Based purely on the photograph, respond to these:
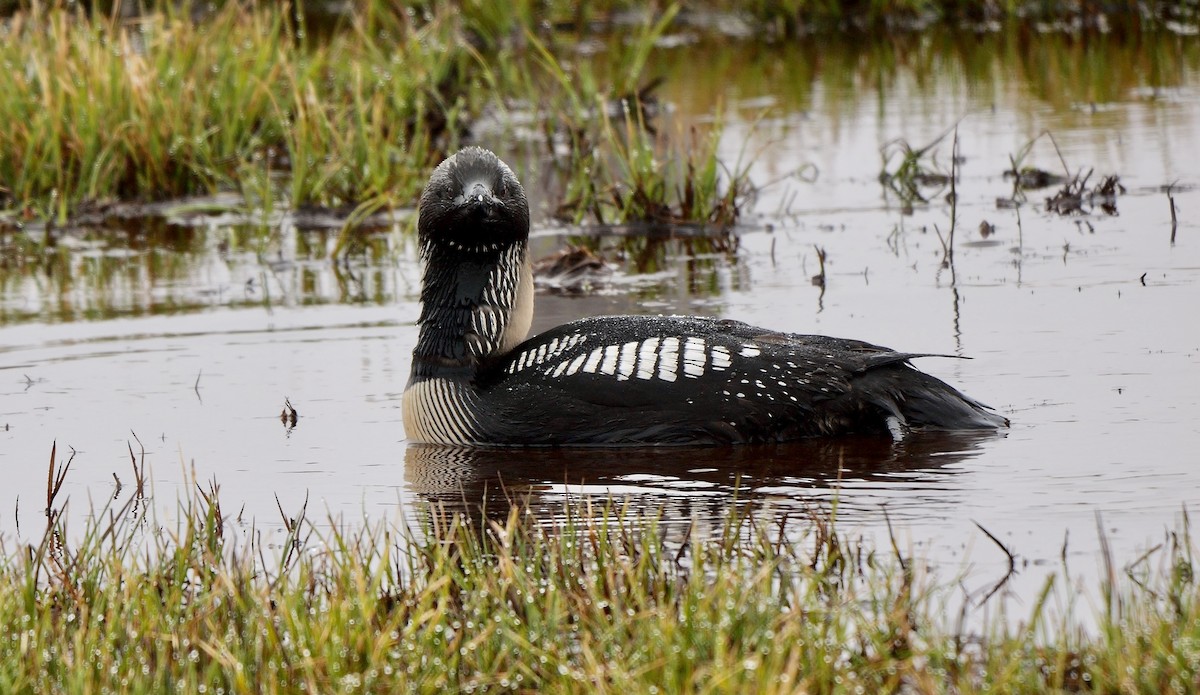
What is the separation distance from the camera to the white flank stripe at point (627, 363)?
5375 millimetres

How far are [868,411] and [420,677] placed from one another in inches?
93.7

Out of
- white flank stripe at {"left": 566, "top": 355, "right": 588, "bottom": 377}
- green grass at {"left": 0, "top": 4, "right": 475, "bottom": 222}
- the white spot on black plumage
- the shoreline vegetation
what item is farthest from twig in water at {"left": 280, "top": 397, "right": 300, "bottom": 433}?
green grass at {"left": 0, "top": 4, "right": 475, "bottom": 222}

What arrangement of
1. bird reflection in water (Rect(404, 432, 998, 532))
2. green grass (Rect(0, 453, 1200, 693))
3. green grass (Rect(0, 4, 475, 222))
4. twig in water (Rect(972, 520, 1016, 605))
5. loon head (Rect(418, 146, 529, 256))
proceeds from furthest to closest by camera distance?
green grass (Rect(0, 4, 475, 222)), loon head (Rect(418, 146, 529, 256)), bird reflection in water (Rect(404, 432, 998, 532)), twig in water (Rect(972, 520, 1016, 605)), green grass (Rect(0, 453, 1200, 693))

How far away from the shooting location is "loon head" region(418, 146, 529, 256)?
573 cm

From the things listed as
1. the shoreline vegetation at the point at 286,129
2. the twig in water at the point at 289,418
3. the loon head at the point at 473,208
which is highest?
the shoreline vegetation at the point at 286,129

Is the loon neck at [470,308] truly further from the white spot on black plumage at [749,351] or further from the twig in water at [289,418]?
the white spot on black plumage at [749,351]

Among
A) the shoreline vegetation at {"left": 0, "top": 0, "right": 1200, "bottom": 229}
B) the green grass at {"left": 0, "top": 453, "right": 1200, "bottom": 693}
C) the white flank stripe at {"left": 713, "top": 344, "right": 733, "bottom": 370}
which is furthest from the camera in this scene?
the shoreline vegetation at {"left": 0, "top": 0, "right": 1200, "bottom": 229}

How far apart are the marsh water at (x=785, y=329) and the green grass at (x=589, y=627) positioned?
29 centimetres

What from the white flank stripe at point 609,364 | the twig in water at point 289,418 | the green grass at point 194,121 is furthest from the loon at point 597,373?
the green grass at point 194,121

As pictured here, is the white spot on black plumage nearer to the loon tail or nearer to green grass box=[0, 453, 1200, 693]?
the loon tail

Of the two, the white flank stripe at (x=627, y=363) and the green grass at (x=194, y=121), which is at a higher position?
the green grass at (x=194, y=121)

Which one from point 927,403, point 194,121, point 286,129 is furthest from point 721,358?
point 194,121

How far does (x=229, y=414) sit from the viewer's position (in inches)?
243

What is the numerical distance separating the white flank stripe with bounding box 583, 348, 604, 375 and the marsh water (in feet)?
0.90
